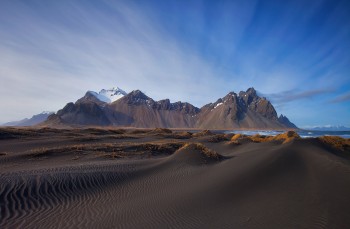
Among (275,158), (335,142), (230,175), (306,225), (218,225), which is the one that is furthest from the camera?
(335,142)

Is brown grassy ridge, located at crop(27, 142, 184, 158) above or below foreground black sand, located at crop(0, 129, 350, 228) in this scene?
above

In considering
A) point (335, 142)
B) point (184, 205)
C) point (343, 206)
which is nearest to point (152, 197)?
point (184, 205)

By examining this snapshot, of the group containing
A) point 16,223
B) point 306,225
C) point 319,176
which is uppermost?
point 319,176

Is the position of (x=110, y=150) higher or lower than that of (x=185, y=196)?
higher

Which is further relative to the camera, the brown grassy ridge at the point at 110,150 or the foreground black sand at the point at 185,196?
the brown grassy ridge at the point at 110,150

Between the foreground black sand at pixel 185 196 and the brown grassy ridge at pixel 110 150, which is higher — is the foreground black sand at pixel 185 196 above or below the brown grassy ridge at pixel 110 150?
below

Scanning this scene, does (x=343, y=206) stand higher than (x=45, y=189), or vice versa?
(x=343, y=206)

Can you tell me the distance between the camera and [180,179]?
12609 mm

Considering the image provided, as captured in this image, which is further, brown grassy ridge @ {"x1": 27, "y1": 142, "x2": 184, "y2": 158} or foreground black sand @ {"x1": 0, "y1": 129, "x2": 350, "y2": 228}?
brown grassy ridge @ {"x1": 27, "y1": 142, "x2": 184, "y2": 158}

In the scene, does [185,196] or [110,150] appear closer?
[185,196]

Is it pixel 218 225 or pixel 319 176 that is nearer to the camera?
pixel 218 225

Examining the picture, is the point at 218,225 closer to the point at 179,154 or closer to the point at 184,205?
the point at 184,205

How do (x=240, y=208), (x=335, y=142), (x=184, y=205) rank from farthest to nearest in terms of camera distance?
1. (x=335, y=142)
2. (x=184, y=205)
3. (x=240, y=208)

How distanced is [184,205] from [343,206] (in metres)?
4.47
